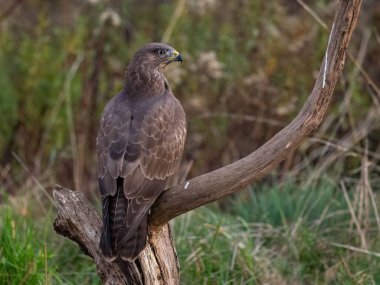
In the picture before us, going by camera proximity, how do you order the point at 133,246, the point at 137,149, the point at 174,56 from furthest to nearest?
the point at 174,56, the point at 137,149, the point at 133,246

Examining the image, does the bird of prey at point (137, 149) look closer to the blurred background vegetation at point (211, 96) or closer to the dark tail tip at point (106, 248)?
the dark tail tip at point (106, 248)

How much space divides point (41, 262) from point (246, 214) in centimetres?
195

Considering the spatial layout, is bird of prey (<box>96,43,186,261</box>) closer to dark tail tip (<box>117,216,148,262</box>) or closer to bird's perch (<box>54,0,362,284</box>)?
dark tail tip (<box>117,216,148,262</box>)

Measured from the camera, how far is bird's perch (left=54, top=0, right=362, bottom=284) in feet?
13.8

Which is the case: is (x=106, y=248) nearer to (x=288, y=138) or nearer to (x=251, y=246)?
(x=288, y=138)

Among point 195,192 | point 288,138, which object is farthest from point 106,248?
point 288,138

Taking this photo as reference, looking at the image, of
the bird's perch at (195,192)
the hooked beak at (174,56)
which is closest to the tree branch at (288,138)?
the bird's perch at (195,192)

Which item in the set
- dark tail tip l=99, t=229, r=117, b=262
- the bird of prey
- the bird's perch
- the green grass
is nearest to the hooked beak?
the bird of prey

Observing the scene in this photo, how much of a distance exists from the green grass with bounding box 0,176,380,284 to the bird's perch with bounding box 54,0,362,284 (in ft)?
2.63

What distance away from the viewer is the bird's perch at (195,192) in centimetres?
421

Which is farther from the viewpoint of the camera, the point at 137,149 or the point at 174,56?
the point at 174,56

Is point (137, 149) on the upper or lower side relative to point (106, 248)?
upper

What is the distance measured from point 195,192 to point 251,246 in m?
1.83

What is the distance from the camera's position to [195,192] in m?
4.28
